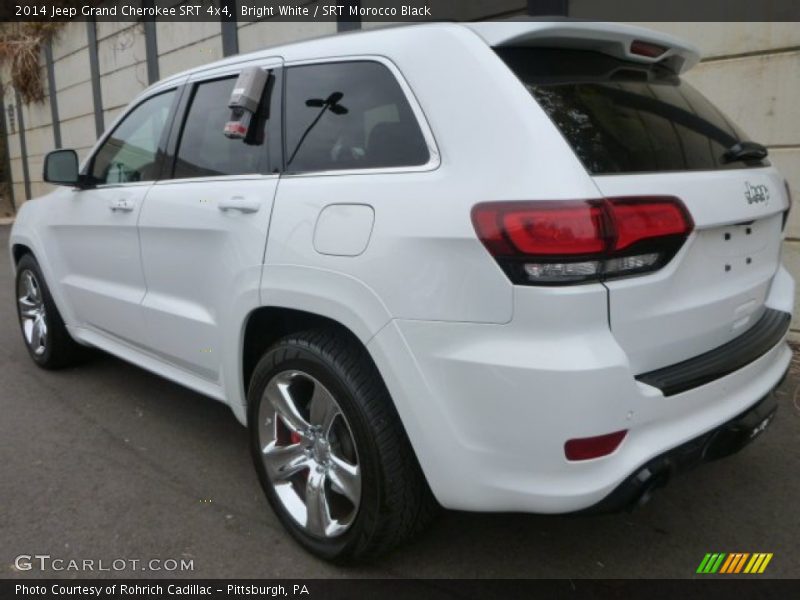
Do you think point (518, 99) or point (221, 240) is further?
point (221, 240)

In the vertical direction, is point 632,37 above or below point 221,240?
above

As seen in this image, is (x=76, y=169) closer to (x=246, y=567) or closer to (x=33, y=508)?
(x=33, y=508)

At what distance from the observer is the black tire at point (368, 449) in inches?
83.7

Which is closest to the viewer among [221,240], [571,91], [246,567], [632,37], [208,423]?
[571,91]

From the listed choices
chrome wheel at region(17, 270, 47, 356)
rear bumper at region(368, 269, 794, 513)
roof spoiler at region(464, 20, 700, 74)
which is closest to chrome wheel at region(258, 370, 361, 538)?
rear bumper at region(368, 269, 794, 513)

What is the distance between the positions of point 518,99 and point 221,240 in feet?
4.37

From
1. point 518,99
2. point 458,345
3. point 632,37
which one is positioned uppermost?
point 632,37

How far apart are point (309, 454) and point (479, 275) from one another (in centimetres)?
108

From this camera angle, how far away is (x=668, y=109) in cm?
231

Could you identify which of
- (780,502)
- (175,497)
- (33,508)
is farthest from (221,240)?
(780,502)

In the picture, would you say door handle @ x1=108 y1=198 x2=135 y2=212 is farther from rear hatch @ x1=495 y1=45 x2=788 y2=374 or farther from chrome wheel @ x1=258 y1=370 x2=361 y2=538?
rear hatch @ x1=495 y1=45 x2=788 y2=374

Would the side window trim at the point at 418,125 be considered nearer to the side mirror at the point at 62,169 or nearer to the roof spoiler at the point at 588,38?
the roof spoiler at the point at 588,38

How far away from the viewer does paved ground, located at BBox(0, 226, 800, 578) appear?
246 centimetres

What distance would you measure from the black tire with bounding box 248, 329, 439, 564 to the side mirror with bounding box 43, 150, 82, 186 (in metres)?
2.17
